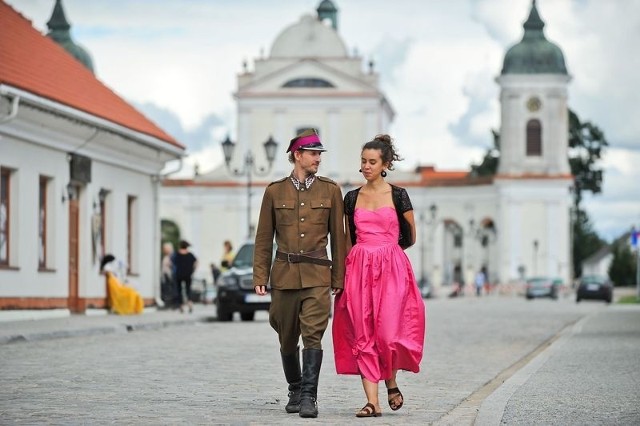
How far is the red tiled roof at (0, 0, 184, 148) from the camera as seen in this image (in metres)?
28.0

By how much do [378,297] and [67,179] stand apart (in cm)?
2053

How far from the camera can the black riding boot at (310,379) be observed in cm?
1092

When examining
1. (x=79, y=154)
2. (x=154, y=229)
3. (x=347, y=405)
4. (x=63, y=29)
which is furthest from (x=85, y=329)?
(x=63, y=29)

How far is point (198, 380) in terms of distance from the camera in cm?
1436

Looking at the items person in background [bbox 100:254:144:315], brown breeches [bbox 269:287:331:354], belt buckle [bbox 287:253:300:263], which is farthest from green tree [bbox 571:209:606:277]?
belt buckle [bbox 287:253:300:263]

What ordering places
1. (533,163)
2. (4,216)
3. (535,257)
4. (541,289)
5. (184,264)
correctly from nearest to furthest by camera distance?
(4,216), (184,264), (541,289), (535,257), (533,163)

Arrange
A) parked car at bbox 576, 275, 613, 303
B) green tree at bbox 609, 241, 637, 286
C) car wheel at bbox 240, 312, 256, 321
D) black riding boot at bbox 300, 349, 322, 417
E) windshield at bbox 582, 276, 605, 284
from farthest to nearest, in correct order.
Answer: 1. green tree at bbox 609, 241, 637, 286
2. windshield at bbox 582, 276, 605, 284
3. parked car at bbox 576, 275, 613, 303
4. car wheel at bbox 240, 312, 256, 321
5. black riding boot at bbox 300, 349, 322, 417

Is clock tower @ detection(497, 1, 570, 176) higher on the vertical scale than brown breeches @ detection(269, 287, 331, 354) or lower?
higher

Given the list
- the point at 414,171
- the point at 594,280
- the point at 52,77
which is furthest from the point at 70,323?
the point at 414,171

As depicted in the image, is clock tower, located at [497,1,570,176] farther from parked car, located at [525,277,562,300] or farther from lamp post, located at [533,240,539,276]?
parked car, located at [525,277,562,300]

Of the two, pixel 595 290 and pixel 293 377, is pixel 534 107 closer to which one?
pixel 595 290

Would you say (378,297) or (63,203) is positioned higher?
(63,203)

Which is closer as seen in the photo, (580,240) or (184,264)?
(184,264)

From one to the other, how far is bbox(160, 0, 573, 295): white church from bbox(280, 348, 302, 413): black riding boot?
87.7 metres
